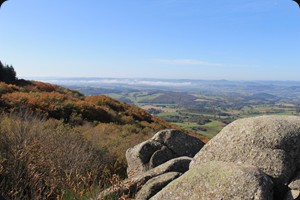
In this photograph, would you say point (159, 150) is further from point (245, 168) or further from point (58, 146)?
point (245, 168)

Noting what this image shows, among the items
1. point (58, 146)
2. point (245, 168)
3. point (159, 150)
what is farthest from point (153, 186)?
point (159, 150)

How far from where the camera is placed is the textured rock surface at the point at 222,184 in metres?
5.98

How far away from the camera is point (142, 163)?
12.0m

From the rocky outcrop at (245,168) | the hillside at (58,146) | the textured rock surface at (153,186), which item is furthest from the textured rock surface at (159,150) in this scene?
the textured rock surface at (153,186)

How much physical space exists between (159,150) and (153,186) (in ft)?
14.0

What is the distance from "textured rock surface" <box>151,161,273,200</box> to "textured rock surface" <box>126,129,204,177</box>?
5.16m

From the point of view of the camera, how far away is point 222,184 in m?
6.13

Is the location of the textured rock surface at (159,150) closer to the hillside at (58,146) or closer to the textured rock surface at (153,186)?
the hillside at (58,146)

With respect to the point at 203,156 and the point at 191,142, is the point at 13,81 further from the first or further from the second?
the point at 203,156

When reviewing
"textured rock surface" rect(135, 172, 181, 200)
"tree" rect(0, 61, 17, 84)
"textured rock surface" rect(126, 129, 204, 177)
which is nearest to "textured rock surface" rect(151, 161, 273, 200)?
"textured rock surface" rect(135, 172, 181, 200)

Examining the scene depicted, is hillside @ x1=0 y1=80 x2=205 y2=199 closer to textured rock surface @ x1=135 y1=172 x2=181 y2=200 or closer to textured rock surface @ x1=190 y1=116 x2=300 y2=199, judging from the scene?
textured rock surface @ x1=135 y1=172 x2=181 y2=200

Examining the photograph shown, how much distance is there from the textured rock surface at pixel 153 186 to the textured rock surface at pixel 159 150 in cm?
318

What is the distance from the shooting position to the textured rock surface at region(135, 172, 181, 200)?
7.89m

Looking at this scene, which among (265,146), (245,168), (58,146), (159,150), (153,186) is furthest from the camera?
(159,150)
